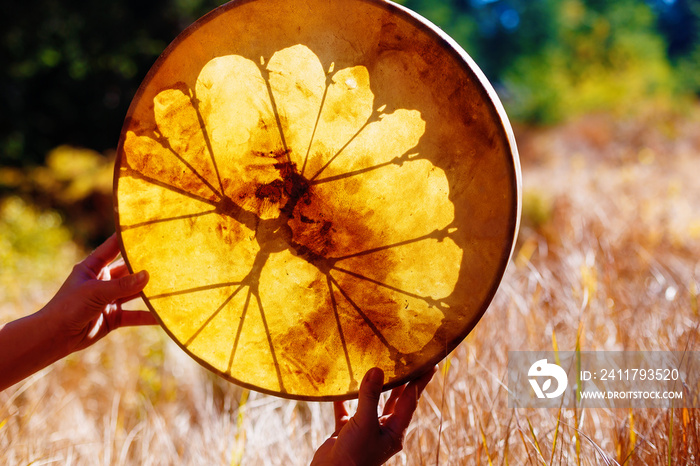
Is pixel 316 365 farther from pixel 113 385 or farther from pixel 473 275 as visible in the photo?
pixel 113 385

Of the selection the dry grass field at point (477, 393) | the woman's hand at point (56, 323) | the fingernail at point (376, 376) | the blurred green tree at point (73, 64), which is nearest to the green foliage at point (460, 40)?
the blurred green tree at point (73, 64)

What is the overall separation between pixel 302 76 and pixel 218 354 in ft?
2.08

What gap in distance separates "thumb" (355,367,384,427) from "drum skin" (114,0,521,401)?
69 millimetres

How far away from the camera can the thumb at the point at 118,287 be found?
99cm

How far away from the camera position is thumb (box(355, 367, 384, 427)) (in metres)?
0.92

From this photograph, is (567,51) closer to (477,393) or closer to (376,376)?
(477,393)

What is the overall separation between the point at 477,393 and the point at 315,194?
927mm

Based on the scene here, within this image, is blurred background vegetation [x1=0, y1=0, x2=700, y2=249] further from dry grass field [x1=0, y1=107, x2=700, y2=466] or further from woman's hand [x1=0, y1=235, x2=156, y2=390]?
woman's hand [x1=0, y1=235, x2=156, y2=390]

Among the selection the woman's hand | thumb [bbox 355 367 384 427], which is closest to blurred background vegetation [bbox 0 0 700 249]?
the woman's hand

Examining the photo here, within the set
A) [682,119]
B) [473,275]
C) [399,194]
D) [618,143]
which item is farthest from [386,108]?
[682,119]

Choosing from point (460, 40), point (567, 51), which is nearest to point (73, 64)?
point (460, 40)

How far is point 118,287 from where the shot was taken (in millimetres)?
991

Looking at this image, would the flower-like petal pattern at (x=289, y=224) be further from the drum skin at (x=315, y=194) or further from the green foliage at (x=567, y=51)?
the green foliage at (x=567, y=51)

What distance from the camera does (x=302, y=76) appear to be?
0.99 metres
